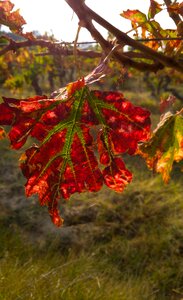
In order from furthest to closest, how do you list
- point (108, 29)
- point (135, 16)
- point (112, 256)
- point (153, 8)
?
point (112, 256) → point (135, 16) → point (153, 8) → point (108, 29)

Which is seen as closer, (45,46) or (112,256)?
(45,46)

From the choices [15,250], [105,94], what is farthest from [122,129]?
[15,250]

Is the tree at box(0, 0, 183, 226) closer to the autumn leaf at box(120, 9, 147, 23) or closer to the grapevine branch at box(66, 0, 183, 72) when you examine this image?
the grapevine branch at box(66, 0, 183, 72)

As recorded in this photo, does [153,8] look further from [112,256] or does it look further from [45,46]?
[112,256]

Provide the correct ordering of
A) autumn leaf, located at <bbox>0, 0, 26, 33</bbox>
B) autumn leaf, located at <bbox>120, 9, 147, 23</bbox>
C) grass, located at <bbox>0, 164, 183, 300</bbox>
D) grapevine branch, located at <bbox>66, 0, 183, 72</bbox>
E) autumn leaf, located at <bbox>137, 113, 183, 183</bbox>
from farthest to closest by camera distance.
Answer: grass, located at <bbox>0, 164, 183, 300</bbox> → autumn leaf, located at <bbox>120, 9, 147, 23</bbox> → autumn leaf, located at <bbox>0, 0, 26, 33</bbox> → autumn leaf, located at <bbox>137, 113, 183, 183</bbox> → grapevine branch, located at <bbox>66, 0, 183, 72</bbox>

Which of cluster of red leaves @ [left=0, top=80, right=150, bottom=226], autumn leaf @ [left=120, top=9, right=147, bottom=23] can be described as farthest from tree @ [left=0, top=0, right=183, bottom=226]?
autumn leaf @ [left=120, top=9, right=147, bottom=23]

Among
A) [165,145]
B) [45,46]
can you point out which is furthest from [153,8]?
[165,145]

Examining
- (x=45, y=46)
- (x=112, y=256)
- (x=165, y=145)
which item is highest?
(x=45, y=46)
